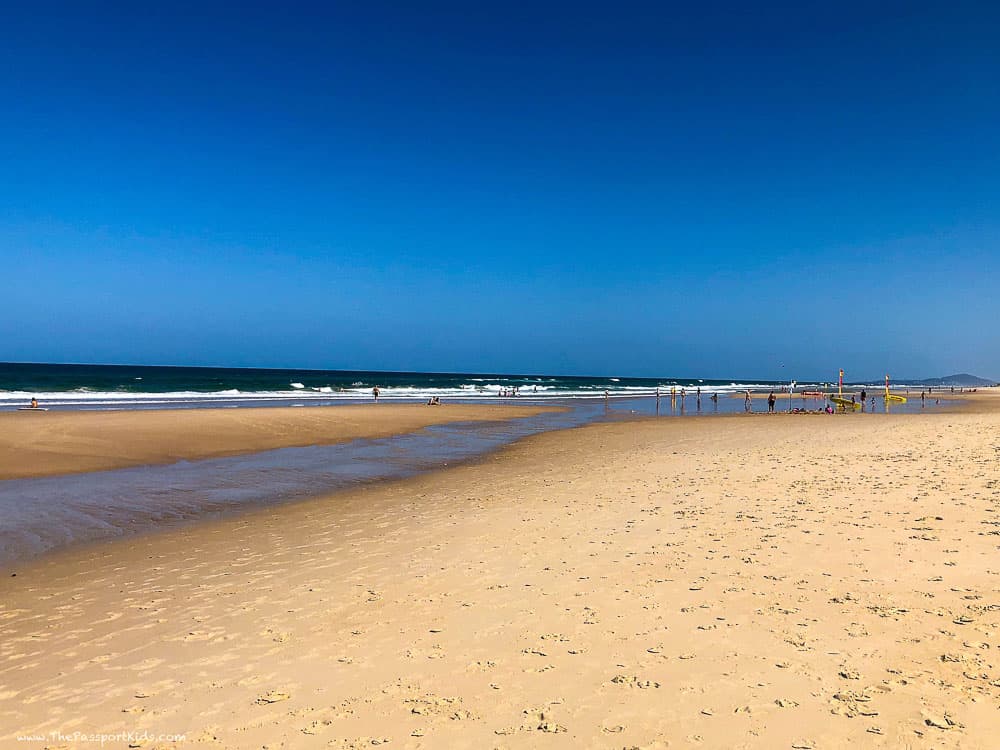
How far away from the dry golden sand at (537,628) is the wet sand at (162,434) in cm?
1029

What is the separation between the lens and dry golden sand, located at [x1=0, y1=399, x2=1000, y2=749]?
166 inches

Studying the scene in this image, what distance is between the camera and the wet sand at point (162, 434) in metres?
18.3

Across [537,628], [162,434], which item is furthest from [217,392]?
[537,628]

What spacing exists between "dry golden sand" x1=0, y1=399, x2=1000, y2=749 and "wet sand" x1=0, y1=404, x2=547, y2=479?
33.7 feet

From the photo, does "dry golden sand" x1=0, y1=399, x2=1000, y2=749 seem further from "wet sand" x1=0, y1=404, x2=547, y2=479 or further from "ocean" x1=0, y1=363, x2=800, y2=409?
"ocean" x1=0, y1=363, x2=800, y2=409

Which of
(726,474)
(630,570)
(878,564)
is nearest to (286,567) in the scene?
(630,570)

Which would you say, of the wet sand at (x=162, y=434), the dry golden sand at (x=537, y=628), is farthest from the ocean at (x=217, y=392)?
the dry golden sand at (x=537, y=628)

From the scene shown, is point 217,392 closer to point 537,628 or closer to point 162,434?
point 162,434

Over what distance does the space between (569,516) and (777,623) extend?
4.90 metres

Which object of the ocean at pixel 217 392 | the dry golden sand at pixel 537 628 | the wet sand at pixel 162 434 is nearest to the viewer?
the dry golden sand at pixel 537 628

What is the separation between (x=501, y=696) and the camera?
456cm

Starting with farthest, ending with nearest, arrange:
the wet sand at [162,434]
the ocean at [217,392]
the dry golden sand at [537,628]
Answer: the ocean at [217,392] → the wet sand at [162,434] → the dry golden sand at [537,628]

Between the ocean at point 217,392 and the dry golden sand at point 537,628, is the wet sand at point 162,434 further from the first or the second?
the ocean at point 217,392

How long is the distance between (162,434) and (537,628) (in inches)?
921
